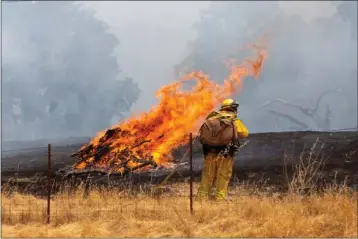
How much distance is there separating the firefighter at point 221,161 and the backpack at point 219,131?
0.11 meters

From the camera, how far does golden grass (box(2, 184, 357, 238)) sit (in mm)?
8641

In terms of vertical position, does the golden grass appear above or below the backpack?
below

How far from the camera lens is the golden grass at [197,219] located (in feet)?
28.3

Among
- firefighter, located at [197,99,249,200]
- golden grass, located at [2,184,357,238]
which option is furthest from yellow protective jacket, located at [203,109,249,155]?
golden grass, located at [2,184,357,238]

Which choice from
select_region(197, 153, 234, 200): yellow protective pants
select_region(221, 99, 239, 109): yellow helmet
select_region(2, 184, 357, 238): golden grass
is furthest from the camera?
select_region(221, 99, 239, 109): yellow helmet

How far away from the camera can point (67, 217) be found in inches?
414

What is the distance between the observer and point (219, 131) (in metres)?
12.0

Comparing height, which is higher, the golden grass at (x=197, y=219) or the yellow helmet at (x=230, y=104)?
the yellow helmet at (x=230, y=104)

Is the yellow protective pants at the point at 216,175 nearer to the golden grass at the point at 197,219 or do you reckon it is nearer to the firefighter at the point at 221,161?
the firefighter at the point at 221,161

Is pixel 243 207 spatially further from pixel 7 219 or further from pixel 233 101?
pixel 7 219

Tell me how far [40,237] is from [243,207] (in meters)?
4.04

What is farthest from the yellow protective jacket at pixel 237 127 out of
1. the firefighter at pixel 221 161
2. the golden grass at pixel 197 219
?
the golden grass at pixel 197 219

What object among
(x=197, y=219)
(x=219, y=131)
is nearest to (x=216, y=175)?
(x=219, y=131)

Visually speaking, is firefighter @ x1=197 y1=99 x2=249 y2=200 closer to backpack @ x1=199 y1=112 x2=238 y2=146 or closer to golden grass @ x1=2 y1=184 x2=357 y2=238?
backpack @ x1=199 y1=112 x2=238 y2=146
